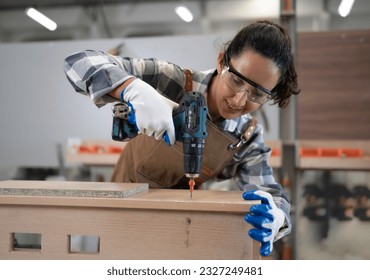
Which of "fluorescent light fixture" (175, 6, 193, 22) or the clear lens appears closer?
the clear lens

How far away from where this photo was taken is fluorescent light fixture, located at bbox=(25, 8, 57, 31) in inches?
145

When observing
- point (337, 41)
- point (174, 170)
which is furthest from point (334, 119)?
point (174, 170)

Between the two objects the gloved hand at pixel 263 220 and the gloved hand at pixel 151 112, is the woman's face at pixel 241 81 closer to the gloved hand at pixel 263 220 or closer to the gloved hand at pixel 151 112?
the gloved hand at pixel 151 112

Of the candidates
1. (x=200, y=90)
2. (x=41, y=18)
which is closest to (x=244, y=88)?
(x=200, y=90)

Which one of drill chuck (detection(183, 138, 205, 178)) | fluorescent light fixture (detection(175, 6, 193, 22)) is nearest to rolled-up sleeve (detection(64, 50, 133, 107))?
drill chuck (detection(183, 138, 205, 178))

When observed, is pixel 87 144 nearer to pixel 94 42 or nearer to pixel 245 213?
pixel 94 42

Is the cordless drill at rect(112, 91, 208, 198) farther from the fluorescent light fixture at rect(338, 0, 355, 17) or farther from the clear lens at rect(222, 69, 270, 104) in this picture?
the fluorescent light fixture at rect(338, 0, 355, 17)

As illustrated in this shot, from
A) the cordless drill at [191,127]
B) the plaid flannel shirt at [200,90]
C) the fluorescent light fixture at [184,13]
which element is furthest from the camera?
the fluorescent light fixture at [184,13]

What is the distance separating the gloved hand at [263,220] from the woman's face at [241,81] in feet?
1.29

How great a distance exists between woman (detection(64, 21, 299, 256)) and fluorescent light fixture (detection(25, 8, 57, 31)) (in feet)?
8.56

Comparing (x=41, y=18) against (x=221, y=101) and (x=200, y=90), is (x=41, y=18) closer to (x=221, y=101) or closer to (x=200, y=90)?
(x=200, y=90)

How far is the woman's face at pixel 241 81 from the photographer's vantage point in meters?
1.20

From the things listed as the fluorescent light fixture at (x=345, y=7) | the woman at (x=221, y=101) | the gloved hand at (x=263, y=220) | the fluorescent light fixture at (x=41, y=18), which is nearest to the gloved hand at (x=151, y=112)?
the woman at (x=221, y=101)

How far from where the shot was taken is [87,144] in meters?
3.18
